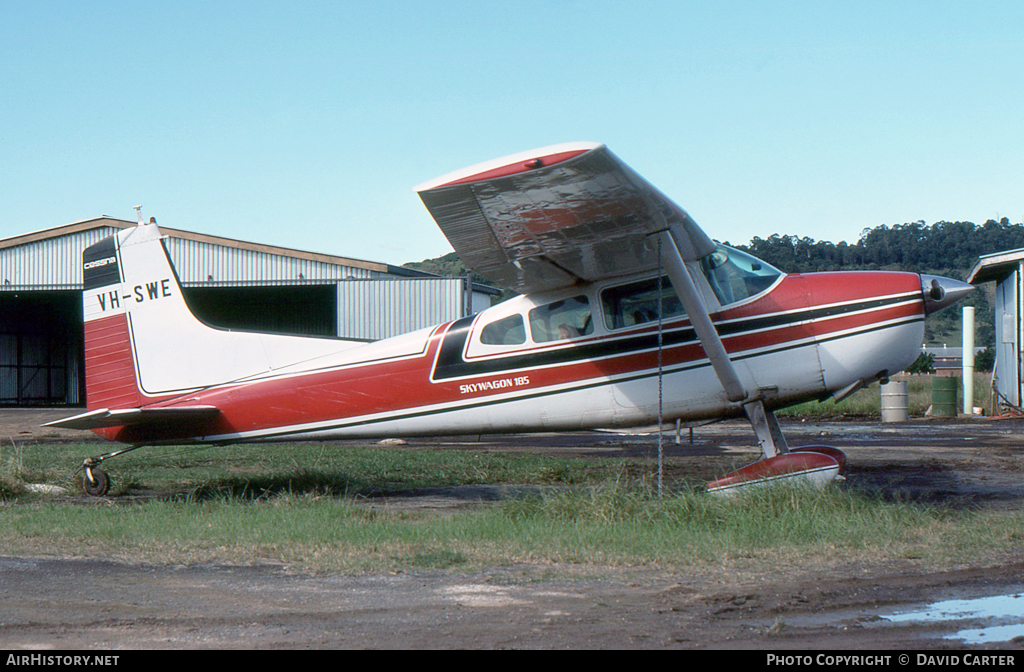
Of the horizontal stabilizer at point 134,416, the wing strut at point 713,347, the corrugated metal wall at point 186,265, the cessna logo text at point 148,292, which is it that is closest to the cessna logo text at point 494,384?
the wing strut at point 713,347

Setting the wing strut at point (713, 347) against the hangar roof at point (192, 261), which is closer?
the wing strut at point (713, 347)

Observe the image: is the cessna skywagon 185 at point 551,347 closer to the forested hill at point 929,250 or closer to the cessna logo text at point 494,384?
the cessna logo text at point 494,384

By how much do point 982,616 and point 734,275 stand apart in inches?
183

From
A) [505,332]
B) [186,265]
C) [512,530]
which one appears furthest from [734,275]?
[186,265]

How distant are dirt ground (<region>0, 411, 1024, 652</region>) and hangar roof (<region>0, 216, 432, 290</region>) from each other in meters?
22.6

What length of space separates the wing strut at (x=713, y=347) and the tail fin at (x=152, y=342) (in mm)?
3995

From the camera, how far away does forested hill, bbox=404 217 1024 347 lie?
315 ft

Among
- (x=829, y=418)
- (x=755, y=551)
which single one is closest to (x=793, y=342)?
(x=755, y=551)

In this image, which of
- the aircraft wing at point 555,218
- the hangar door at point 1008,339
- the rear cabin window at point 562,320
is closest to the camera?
the aircraft wing at point 555,218

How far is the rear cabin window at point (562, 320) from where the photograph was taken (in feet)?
27.6

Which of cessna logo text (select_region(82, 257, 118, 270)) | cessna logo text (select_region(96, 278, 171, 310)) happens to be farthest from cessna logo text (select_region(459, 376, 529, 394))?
cessna logo text (select_region(82, 257, 118, 270))

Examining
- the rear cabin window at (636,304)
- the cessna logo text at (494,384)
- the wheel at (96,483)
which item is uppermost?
the rear cabin window at (636,304)

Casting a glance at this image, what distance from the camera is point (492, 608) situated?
4309 millimetres

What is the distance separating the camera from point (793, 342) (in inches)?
315
